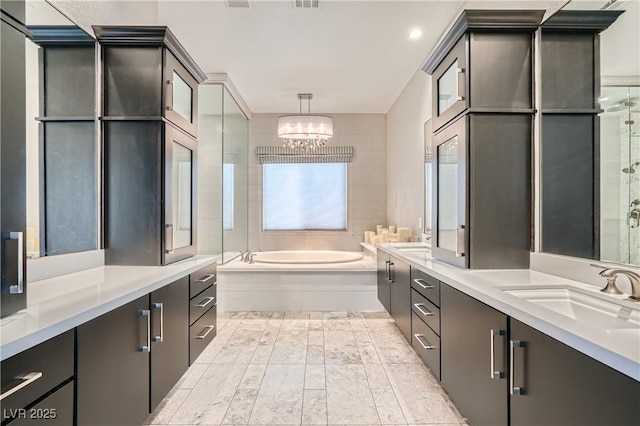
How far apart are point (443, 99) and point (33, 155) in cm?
233

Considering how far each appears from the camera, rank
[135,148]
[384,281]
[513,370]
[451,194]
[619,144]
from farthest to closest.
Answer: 1. [384,281]
2. [451,194]
3. [135,148]
4. [619,144]
5. [513,370]

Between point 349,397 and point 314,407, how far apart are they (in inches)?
9.4

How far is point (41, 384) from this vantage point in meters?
0.95

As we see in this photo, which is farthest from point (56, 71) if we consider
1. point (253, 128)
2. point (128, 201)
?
point (253, 128)

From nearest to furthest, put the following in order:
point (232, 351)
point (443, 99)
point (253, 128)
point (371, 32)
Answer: point (443, 99) → point (232, 351) → point (371, 32) → point (253, 128)

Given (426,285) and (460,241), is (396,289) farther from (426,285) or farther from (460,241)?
(460,241)

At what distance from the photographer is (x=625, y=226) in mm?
1377

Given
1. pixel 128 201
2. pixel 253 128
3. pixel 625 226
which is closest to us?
pixel 625 226

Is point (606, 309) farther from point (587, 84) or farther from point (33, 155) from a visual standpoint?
point (33, 155)

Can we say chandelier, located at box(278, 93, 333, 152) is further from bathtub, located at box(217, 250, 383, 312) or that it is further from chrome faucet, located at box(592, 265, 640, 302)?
chrome faucet, located at box(592, 265, 640, 302)

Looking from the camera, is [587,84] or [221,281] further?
[221,281]

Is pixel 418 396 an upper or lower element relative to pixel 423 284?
lower

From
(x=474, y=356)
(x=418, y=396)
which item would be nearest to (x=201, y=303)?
(x=418, y=396)

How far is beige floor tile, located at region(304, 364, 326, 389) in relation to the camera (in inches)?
87.0
